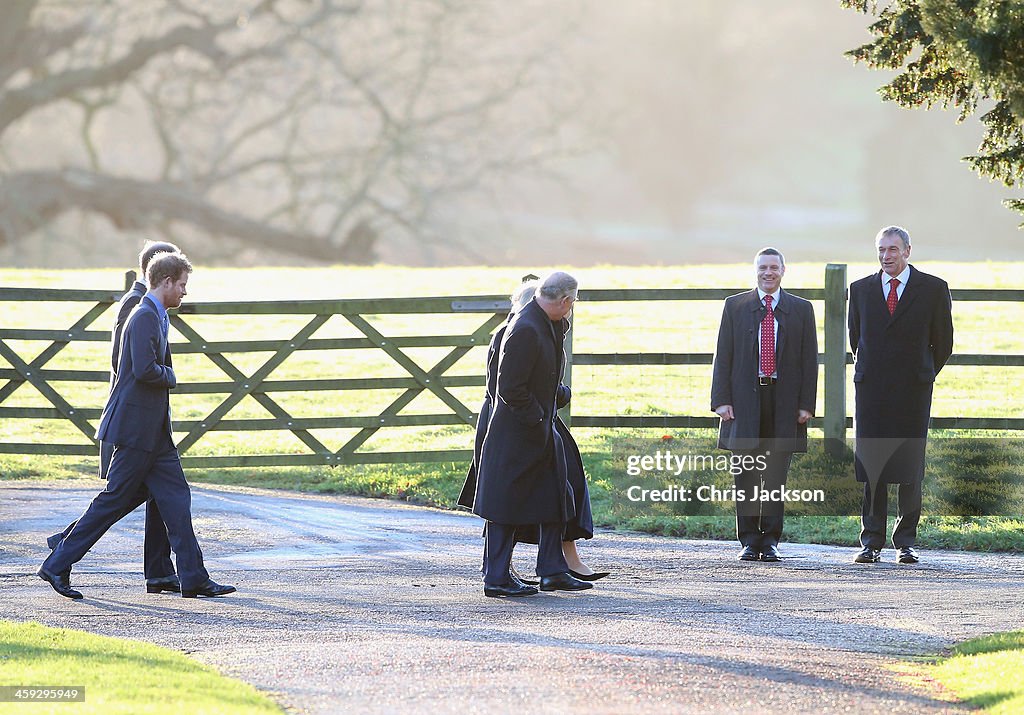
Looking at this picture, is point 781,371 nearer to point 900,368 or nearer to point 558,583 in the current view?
point 900,368

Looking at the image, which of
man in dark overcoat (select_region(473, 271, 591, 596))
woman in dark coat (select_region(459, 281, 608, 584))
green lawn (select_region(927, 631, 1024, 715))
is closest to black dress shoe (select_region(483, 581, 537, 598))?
man in dark overcoat (select_region(473, 271, 591, 596))

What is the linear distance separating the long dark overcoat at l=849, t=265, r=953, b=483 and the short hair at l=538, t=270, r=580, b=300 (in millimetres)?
2495

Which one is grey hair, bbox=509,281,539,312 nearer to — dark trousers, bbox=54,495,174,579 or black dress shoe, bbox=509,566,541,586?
black dress shoe, bbox=509,566,541,586

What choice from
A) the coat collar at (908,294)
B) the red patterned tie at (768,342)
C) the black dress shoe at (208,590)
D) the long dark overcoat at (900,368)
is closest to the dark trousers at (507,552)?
the black dress shoe at (208,590)

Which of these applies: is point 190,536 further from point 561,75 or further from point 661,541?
point 561,75

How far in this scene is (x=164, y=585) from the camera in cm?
831

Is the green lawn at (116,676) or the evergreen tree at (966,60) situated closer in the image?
the green lawn at (116,676)

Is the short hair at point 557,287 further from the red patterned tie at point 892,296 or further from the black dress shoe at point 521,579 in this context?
the red patterned tie at point 892,296

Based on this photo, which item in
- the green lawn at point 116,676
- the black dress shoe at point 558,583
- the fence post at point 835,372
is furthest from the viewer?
the fence post at point 835,372

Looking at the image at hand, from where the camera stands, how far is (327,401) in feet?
54.4

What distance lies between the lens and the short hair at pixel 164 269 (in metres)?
8.02

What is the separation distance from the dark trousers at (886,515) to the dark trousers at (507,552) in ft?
7.55

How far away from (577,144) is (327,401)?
77.9 ft

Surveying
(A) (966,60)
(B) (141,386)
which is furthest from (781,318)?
(B) (141,386)
